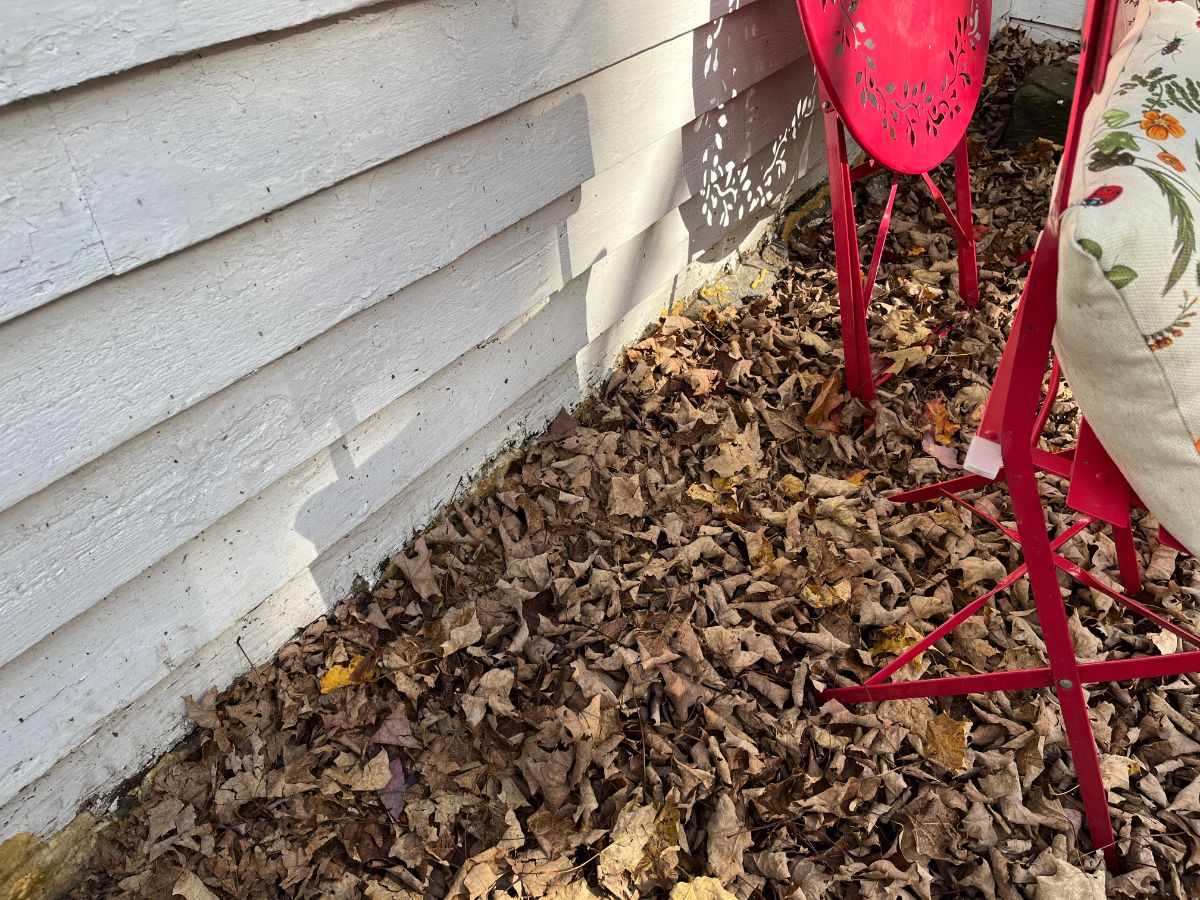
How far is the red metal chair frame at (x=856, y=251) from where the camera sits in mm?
2176

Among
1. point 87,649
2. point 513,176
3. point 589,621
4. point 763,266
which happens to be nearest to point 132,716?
point 87,649

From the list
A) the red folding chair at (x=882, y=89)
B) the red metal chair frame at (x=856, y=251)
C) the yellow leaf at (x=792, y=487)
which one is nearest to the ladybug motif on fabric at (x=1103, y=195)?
the red folding chair at (x=882, y=89)

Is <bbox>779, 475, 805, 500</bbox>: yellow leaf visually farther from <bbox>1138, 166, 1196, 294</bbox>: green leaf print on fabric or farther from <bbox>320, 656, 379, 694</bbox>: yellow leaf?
<bbox>1138, 166, 1196, 294</bbox>: green leaf print on fabric

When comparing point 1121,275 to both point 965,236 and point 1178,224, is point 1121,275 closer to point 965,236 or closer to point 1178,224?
point 1178,224

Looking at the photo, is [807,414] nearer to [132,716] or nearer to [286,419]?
[286,419]

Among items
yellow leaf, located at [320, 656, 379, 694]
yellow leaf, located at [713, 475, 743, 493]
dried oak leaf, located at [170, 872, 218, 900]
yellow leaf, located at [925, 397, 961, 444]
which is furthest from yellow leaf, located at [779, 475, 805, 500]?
dried oak leaf, located at [170, 872, 218, 900]

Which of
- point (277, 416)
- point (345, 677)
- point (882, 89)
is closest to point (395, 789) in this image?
point (345, 677)

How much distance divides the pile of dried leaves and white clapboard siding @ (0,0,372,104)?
1.24 m

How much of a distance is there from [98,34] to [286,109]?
315 millimetres

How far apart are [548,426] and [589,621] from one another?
0.70 metres

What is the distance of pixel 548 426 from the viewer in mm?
2533

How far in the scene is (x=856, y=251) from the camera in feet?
7.55

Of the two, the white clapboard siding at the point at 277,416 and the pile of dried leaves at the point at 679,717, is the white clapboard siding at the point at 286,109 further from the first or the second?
the pile of dried leaves at the point at 679,717

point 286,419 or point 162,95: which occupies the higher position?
point 162,95
